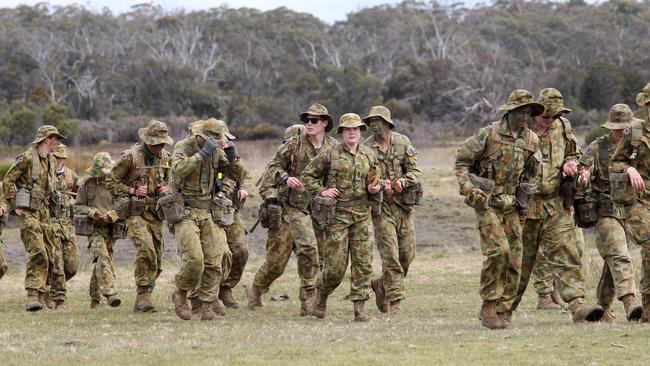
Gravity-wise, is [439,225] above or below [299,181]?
below

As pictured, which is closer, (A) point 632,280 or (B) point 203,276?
(A) point 632,280

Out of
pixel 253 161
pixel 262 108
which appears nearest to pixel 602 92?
pixel 262 108

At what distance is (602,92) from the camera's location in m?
60.8

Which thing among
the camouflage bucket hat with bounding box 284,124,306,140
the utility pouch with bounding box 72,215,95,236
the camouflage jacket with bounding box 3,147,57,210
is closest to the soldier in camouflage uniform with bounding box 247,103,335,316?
the camouflage bucket hat with bounding box 284,124,306,140

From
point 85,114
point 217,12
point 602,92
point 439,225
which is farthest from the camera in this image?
point 217,12

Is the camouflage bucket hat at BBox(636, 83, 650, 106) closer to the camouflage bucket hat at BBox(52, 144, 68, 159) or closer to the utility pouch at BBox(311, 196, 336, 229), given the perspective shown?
the utility pouch at BBox(311, 196, 336, 229)

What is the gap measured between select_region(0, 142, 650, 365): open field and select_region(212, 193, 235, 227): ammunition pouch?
115 centimetres

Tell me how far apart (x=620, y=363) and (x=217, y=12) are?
100916mm

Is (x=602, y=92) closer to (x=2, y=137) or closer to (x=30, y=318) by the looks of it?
(x=2, y=137)

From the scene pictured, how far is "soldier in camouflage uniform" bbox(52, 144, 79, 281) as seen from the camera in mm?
16188

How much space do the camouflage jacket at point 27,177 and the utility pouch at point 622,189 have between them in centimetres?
754

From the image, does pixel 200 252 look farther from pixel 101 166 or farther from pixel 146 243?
pixel 101 166

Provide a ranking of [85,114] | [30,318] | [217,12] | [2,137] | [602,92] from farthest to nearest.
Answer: [217,12]
[85,114]
[602,92]
[2,137]
[30,318]

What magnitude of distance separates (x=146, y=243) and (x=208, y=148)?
97.1 inches
